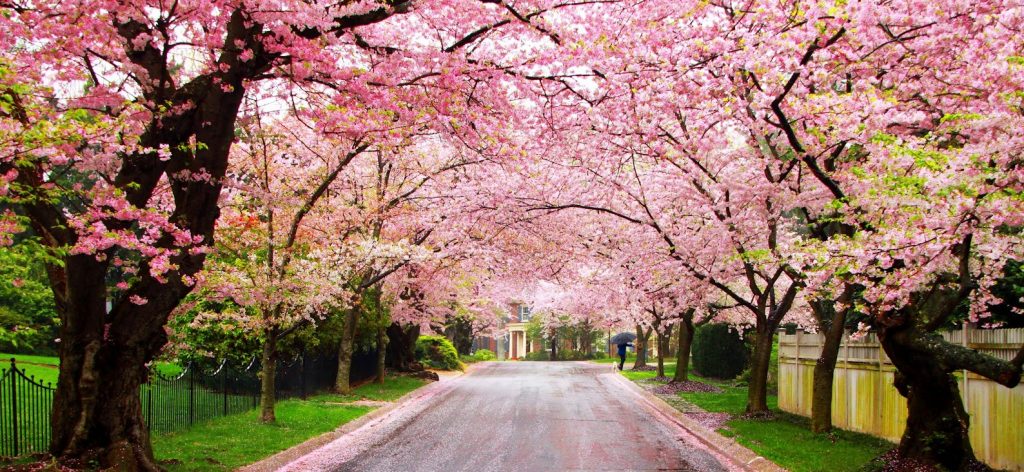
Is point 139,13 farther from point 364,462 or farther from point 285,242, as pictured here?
point 285,242

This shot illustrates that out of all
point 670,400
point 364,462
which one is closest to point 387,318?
point 670,400

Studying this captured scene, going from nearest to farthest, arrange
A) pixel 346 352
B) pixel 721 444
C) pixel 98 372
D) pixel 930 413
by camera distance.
A: pixel 98 372, pixel 930 413, pixel 721 444, pixel 346 352

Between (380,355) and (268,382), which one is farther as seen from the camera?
(380,355)

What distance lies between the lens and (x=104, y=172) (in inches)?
363

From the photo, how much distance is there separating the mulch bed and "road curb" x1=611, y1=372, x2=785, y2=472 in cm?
382

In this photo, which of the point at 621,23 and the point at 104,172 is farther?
the point at 621,23

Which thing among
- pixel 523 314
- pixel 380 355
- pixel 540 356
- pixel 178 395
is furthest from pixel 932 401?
pixel 523 314

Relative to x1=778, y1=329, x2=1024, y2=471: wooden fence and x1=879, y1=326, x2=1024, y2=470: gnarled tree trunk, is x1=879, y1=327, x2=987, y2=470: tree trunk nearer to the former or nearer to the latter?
x1=879, y1=326, x2=1024, y2=470: gnarled tree trunk

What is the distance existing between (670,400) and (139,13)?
17.4 m

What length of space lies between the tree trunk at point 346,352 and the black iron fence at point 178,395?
51 cm

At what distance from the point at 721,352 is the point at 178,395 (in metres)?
22.5

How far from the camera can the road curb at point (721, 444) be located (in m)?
10.7

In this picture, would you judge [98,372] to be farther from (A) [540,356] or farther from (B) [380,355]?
(A) [540,356]

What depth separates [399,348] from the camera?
3503cm
